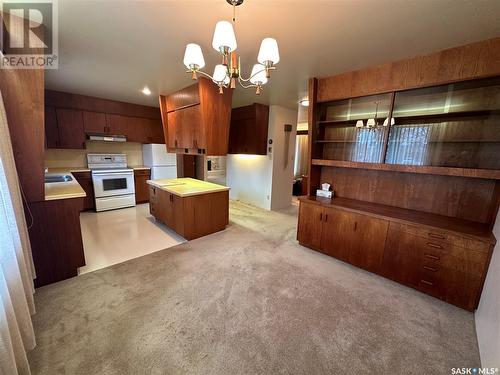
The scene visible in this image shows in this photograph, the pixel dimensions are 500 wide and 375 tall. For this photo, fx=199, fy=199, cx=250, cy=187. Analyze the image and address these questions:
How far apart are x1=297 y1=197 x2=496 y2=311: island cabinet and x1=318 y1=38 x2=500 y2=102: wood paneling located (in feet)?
4.84

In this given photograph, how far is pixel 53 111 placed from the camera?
4.13 m

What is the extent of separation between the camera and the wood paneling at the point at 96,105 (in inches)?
160

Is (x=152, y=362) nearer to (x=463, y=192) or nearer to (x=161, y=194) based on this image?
(x=161, y=194)

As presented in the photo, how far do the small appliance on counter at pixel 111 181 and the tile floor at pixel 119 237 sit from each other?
29 centimetres

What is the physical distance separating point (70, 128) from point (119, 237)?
9.54 ft

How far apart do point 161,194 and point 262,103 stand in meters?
2.95

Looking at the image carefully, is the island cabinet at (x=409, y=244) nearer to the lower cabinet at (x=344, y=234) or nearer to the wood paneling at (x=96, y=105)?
the lower cabinet at (x=344, y=234)

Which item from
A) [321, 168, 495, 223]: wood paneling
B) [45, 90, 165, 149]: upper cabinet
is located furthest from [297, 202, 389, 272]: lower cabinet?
[45, 90, 165, 149]: upper cabinet

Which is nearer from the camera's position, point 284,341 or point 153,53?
→ point 284,341

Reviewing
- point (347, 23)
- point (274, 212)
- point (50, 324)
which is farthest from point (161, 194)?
point (347, 23)

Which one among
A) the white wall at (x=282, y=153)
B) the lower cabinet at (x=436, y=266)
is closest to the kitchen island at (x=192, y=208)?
the white wall at (x=282, y=153)

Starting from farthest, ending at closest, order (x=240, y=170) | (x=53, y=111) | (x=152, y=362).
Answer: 1. (x=240, y=170)
2. (x=53, y=111)
3. (x=152, y=362)

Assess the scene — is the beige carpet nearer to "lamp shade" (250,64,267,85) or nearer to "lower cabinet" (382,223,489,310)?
"lower cabinet" (382,223,489,310)

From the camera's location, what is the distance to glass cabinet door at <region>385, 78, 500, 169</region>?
79.7 inches
